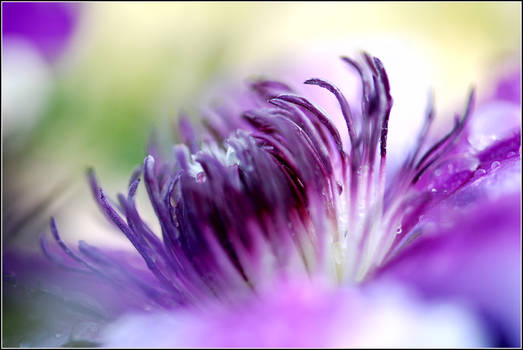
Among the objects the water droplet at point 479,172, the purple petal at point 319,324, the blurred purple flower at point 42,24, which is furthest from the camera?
the blurred purple flower at point 42,24

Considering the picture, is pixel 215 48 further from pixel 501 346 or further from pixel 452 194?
pixel 501 346

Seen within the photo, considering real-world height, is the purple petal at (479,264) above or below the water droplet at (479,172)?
below

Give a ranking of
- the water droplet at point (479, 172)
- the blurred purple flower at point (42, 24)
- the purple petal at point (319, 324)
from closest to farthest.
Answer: the purple petal at point (319, 324)
the water droplet at point (479, 172)
the blurred purple flower at point (42, 24)

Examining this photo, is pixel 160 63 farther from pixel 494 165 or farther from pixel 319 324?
pixel 319 324

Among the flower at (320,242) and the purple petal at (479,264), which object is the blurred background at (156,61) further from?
the purple petal at (479,264)

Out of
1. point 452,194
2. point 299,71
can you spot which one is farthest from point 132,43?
point 452,194

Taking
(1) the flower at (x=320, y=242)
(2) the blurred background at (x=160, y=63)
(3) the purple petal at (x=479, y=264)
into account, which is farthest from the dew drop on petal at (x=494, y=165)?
(2) the blurred background at (x=160, y=63)

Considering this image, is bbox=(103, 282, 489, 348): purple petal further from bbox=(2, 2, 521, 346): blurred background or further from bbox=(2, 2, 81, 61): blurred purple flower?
bbox=(2, 2, 81, 61): blurred purple flower
